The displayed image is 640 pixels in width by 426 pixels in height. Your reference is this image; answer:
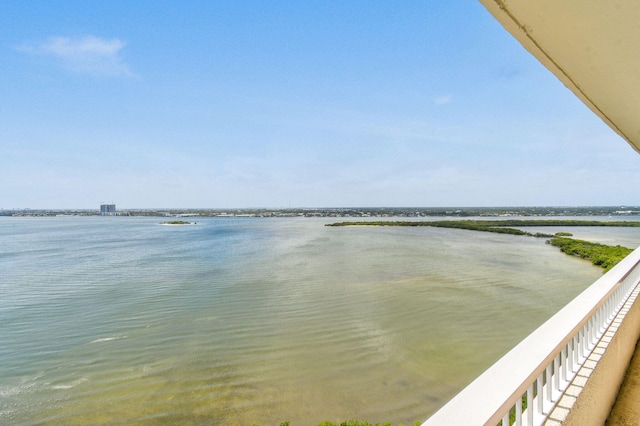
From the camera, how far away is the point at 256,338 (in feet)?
24.8

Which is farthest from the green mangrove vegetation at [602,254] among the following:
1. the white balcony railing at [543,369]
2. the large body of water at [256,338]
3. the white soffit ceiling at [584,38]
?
the white soffit ceiling at [584,38]

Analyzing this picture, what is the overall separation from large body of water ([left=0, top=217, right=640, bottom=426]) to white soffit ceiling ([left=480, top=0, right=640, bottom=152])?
187 inches

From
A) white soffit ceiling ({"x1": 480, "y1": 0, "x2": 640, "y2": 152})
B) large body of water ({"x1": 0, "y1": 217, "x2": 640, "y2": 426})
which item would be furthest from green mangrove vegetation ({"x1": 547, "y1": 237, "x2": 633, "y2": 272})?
white soffit ceiling ({"x1": 480, "y1": 0, "x2": 640, "y2": 152})

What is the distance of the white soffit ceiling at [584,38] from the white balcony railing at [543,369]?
1.13 metres

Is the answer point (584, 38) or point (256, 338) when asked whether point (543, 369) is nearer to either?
point (584, 38)

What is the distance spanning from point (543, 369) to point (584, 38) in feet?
3.98

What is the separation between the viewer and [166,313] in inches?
374

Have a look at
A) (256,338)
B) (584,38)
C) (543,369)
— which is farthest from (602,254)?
(584,38)

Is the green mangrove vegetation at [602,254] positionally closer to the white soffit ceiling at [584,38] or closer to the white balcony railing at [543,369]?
the white balcony railing at [543,369]

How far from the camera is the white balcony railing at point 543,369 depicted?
0.97 metres

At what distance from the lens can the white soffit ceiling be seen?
3.03 ft

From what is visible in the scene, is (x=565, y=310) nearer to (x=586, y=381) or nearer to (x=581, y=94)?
(x=586, y=381)

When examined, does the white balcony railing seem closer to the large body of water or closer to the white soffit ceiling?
the white soffit ceiling

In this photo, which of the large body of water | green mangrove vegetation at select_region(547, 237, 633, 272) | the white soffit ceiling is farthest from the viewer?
green mangrove vegetation at select_region(547, 237, 633, 272)
